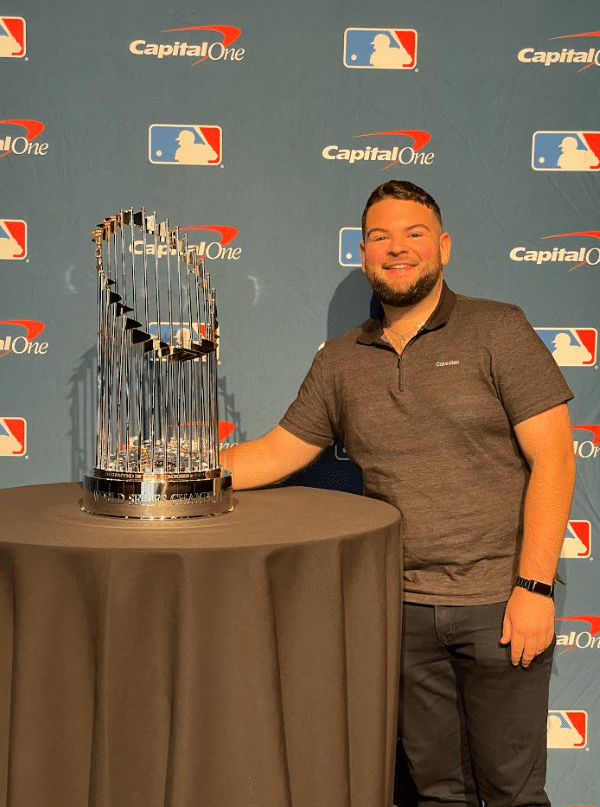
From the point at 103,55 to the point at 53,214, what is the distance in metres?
0.53

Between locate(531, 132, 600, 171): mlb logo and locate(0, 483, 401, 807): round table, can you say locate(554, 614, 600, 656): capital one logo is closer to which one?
locate(0, 483, 401, 807): round table

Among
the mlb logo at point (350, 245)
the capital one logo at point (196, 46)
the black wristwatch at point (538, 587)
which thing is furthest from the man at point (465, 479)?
the capital one logo at point (196, 46)

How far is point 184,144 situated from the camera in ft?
8.79

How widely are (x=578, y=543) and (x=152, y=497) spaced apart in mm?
1596

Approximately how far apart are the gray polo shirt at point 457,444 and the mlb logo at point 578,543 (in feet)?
2.00

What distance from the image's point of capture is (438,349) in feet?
7.45

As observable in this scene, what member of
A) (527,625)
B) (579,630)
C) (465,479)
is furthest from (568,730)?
(465,479)

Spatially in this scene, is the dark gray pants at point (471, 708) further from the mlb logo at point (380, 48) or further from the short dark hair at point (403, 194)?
the mlb logo at point (380, 48)

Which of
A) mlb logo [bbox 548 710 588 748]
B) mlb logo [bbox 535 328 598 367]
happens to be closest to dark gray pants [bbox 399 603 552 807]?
mlb logo [bbox 548 710 588 748]

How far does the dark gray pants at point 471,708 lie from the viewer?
2.21 m

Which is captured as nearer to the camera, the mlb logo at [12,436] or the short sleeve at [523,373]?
→ the short sleeve at [523,373]

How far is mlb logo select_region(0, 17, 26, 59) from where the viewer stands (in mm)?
2631

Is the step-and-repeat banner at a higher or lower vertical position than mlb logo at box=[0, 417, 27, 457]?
higher

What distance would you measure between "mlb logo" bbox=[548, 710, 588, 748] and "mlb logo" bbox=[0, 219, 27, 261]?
2.34m
